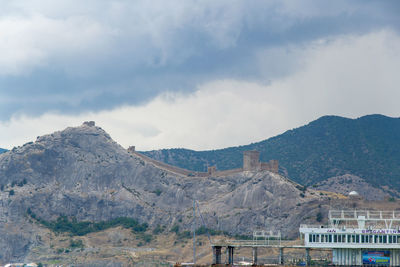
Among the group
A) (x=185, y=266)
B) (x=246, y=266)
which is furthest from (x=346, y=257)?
(x=185, y=266)

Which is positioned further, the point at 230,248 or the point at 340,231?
the point at 230,248

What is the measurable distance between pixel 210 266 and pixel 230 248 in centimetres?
497

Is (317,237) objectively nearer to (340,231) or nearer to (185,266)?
(340,231)

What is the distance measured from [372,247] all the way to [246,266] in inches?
718

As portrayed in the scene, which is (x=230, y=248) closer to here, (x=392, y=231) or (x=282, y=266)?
(x=282, y=266)

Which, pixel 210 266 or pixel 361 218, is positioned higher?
pixel 361 218

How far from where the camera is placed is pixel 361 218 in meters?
114

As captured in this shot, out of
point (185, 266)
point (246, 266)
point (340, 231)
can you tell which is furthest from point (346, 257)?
point (185, 266)

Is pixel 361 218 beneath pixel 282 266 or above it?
above

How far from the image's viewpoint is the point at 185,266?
408 feet

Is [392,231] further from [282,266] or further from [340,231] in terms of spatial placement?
[282,266]

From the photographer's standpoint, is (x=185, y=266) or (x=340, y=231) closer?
(x=340, y=231)

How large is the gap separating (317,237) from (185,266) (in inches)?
870

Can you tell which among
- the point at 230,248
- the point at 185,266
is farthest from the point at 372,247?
the point at 185,266
